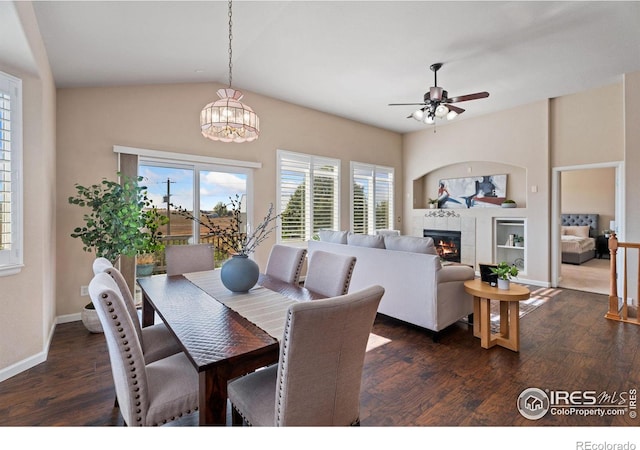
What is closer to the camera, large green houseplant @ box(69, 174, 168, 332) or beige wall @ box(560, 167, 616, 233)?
large green houseplant @ box(69, 174, 168, 332)

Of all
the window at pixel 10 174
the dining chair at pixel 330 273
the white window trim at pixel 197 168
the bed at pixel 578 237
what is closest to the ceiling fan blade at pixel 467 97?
the dining chair at pixel 330 273

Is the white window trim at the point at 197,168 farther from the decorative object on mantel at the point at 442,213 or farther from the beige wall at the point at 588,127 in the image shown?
the beige wall at the point at 588,127

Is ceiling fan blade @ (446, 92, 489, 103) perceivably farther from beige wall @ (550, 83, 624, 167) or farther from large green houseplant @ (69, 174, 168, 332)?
large green houseplant @ (69, 174, 168, 332)

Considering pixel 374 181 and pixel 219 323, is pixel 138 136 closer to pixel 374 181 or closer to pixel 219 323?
pixel 219 323

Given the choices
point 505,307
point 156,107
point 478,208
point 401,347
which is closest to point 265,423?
point 401,347

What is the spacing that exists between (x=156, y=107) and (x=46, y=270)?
92.2 inches

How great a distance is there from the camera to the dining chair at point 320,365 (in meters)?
1.06

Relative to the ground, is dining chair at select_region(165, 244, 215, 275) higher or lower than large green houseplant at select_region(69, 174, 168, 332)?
lower

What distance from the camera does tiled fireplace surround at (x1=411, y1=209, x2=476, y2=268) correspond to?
6.17 metres

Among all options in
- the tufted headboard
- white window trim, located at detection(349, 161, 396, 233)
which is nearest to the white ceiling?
white window trim, located at detection(349, 161, 396, 233)

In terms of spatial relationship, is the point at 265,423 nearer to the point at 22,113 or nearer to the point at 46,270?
the point at 46,270

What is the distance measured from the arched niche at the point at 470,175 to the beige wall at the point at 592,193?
3.61 meters

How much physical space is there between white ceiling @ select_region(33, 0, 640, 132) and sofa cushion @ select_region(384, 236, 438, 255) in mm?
2232

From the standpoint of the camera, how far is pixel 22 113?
2.44 meters
